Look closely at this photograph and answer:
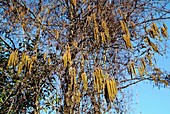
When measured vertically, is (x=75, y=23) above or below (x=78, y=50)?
above

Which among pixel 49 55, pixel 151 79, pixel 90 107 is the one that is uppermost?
pixel 49 55

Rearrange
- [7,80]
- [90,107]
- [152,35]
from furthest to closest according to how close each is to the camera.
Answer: [7,80] < [90,107] < [152,35]

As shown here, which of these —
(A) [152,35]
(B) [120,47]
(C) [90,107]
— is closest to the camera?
(A) [152,35]

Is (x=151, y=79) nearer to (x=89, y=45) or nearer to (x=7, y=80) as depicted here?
(x=89, y=45)

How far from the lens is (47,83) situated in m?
3.88

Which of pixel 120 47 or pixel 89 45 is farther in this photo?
pixel 120 47

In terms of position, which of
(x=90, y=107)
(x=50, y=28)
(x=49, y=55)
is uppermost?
(x=50, y=28)

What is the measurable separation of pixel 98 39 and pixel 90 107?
0.71 m

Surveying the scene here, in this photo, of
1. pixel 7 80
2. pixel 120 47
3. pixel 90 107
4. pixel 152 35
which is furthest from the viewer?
pixel 7 80

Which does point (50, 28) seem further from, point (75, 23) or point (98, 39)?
point (98, 39)

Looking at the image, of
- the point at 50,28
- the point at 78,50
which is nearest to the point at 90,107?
the point at 78,50

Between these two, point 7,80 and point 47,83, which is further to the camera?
point 7,80

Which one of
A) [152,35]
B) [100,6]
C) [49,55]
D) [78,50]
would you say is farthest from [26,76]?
[152,35]

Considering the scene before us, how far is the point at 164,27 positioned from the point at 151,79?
39.7 inches
